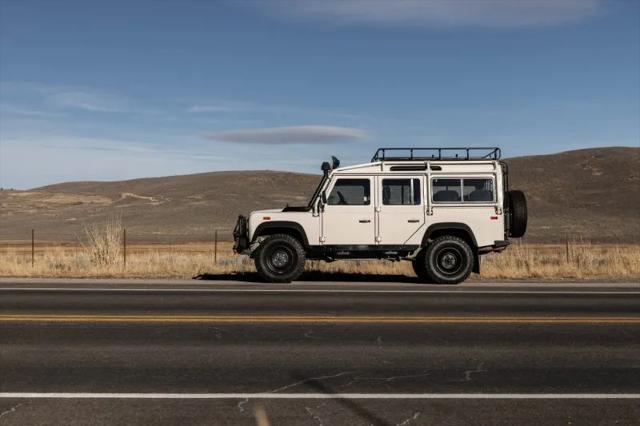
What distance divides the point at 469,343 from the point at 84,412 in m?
4.60

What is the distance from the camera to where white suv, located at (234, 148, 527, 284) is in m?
15.9

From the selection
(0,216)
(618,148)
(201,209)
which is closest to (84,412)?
(201,209)

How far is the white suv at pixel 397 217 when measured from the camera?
15.9m

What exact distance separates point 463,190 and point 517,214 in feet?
4.27

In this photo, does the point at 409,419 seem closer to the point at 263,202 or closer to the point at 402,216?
the point at 402,216

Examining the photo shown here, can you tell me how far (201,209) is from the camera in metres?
59.0

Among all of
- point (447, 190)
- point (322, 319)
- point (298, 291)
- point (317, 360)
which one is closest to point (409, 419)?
point (317, 360)

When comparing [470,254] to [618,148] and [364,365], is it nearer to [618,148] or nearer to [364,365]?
[364,365]

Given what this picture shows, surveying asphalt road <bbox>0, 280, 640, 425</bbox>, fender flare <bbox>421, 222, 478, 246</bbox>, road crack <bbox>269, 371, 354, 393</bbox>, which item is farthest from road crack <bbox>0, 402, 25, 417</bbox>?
fender flare <bbox>421, 222, 478, 246</bbox>

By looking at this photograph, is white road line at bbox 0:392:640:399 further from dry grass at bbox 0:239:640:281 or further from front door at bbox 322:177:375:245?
dry grass at bbox 0:239:640:281

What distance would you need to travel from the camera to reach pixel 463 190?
633 inches

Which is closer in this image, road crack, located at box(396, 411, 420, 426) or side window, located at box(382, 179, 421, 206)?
road crack, located at box(396, 411, 420, 426)

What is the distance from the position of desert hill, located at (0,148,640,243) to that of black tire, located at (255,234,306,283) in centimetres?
2569

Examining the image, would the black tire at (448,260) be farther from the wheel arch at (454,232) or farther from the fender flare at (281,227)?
the fender flare at (281,227)
